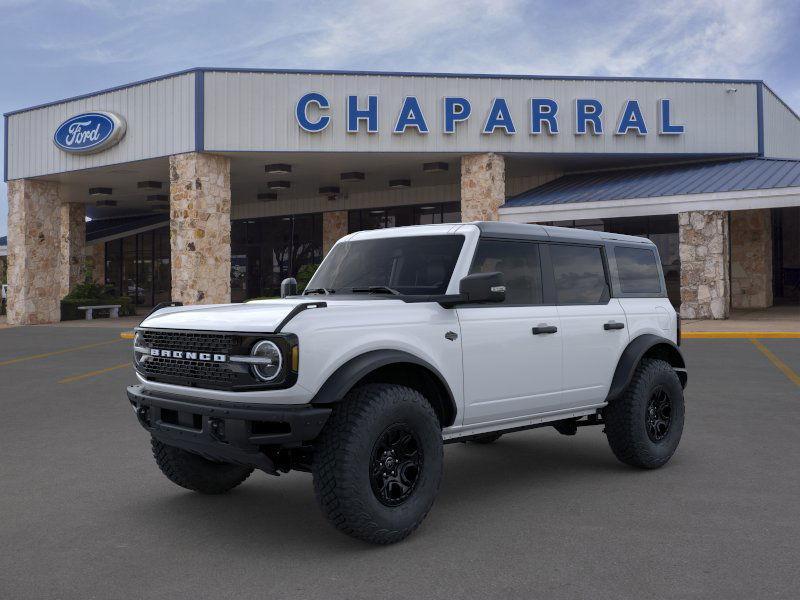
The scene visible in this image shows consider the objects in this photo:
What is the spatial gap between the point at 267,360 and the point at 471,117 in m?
20.7

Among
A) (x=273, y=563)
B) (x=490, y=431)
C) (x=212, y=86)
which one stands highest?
(x=212, y=86)

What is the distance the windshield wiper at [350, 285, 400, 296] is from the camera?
5.35 meters

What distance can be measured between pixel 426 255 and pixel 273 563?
237 centimetres

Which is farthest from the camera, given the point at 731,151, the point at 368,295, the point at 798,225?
the point at 798,225

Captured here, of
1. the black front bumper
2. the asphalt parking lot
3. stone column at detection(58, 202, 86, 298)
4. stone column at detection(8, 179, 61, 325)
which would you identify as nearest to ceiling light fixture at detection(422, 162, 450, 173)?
stone column at detection(8, 179, 61, 325)

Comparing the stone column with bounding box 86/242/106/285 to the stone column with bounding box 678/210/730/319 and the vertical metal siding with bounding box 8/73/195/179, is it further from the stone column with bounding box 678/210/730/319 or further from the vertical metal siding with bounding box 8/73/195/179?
the stone column with bounding box 678/210/730/319

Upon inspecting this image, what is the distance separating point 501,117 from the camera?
24000 millimetres

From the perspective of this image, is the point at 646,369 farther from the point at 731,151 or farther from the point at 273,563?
the point at 731,151

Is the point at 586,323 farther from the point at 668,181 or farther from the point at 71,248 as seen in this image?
the point at 71,248

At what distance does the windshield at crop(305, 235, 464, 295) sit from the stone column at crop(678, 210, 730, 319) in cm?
1830

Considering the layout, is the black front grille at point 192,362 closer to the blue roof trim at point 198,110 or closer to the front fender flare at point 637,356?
the front fender flare at point 637,356

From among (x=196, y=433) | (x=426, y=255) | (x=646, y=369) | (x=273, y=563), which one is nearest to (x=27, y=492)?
(x=196, y=433)

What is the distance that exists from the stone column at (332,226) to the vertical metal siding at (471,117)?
998 centimetres

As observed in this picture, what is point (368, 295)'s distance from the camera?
5371 millimetres
